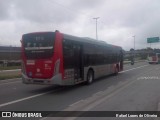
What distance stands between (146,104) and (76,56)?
6.44 meters

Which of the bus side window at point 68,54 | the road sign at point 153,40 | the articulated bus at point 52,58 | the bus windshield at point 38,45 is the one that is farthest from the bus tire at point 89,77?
the road sign at point 153,40

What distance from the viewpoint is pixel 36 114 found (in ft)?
30.6

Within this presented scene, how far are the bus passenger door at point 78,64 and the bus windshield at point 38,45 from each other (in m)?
2.15

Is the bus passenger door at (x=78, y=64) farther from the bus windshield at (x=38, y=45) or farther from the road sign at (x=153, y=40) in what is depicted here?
the road sign at (x=153, y=40)

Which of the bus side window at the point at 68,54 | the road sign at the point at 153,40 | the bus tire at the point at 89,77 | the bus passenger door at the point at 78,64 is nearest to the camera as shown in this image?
the bus side window at the point at 68,54

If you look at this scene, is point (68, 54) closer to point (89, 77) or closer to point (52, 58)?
point (52, 58)

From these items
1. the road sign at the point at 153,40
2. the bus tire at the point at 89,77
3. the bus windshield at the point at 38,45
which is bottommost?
the bus tire at the point at 89,77

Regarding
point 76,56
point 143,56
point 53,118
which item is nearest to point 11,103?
point 53,118

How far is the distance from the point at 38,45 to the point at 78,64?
2965mm

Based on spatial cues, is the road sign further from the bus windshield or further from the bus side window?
the bus windshield

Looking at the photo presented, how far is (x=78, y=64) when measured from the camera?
16.7 m

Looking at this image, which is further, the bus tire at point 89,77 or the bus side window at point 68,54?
the bus tire at point 89,77

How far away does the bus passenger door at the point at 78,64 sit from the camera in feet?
53.4

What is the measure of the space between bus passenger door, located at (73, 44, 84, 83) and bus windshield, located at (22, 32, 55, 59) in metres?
2.15
